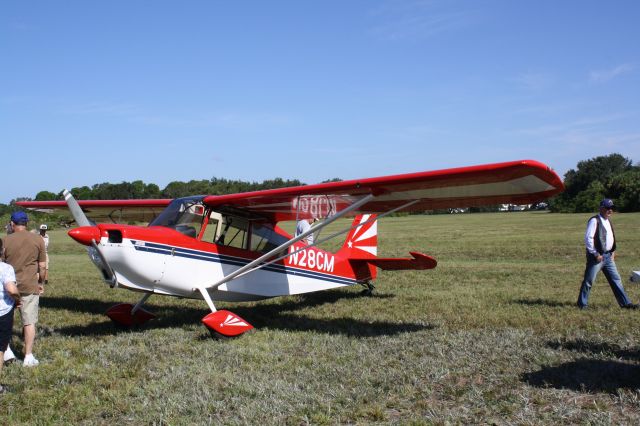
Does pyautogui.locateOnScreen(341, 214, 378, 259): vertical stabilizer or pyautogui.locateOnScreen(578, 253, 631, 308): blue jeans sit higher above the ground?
pyautogui.locateOnScreen(341, 214, 378, 259): vertical stabilizer

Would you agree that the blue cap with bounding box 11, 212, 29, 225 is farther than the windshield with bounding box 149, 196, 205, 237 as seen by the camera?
No

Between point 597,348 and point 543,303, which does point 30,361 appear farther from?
point 543,303

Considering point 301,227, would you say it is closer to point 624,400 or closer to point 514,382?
point 514,382

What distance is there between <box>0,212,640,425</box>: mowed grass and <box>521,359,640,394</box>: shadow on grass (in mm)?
17

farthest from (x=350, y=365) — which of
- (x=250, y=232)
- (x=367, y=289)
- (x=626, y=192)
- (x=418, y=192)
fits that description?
(x=626, y=192)

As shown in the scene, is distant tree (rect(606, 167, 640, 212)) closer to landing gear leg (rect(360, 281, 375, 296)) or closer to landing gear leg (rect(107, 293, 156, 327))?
landing gear leg (rect(360, 281, 375, 296))

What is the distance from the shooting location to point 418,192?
699cm

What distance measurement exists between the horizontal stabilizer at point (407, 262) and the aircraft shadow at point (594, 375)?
3.64 meters

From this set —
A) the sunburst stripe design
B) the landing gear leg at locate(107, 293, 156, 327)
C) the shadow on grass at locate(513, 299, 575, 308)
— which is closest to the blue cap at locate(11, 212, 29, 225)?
the landing gear leg at locate(107, 293, 156, 327)

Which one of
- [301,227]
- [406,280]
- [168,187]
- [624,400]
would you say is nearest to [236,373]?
[624,400]

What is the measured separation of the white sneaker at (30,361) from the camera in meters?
5.70

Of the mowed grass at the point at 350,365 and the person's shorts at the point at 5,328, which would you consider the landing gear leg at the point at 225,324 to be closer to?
the mowed grass at the point at 350,365

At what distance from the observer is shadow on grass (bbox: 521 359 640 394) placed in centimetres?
453

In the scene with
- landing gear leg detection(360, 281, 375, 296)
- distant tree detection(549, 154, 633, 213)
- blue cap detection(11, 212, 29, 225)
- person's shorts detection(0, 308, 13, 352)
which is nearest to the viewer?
person's shorts detection(0, 308, 13, 352)
